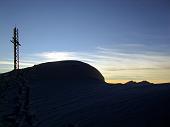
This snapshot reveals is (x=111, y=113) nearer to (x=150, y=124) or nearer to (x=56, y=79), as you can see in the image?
(x=150, y=124)

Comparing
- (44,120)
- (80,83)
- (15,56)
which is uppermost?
(15,56)

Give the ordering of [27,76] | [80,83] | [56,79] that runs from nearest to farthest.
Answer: [80,83], [56,79], [27,76]

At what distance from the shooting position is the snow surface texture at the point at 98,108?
16.5 metres

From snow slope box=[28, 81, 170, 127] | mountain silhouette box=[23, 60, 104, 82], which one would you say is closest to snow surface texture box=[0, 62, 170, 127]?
snow slope box=[28, 81, 170, 127]

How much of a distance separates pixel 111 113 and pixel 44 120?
4.50 m

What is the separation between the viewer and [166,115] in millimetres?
15953

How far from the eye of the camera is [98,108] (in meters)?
19.9

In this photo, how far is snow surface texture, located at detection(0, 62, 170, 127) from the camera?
16469mm

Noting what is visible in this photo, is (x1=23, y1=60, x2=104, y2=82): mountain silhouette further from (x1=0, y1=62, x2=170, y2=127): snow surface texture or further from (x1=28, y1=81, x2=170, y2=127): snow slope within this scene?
(x1=28, y1=81, x2=170, y2=127): snow slope

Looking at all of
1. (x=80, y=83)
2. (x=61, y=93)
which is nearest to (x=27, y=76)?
(x=80, y=83)

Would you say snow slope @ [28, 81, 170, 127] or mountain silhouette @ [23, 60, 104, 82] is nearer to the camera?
snow slope @ [28, 81, 170, 127]

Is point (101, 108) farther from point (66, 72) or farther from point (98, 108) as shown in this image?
point (66, 72)

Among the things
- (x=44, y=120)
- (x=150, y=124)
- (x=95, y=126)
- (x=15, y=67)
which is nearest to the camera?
(x=150, y=124)

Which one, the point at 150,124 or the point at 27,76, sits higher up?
the point at 27,76
